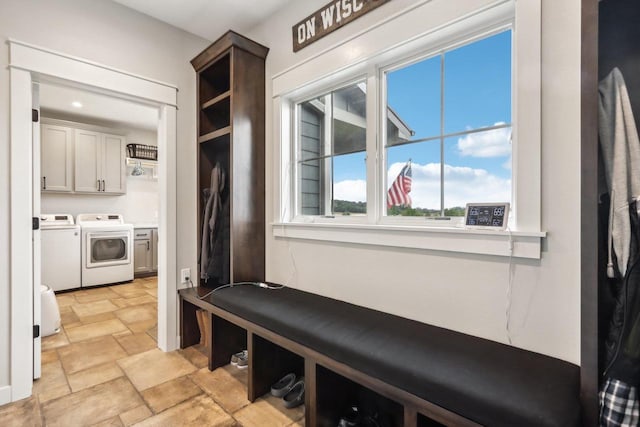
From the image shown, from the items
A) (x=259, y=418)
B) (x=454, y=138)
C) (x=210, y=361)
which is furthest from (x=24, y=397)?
(x=454, y=138)

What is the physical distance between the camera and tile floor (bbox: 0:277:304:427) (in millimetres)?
1664

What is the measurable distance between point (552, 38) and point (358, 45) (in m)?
0.98

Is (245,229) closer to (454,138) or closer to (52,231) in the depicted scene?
(454,138)

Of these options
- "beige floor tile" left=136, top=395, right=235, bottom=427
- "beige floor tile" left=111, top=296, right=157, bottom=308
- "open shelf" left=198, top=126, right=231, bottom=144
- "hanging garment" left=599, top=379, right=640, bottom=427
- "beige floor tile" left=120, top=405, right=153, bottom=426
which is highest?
"open shelf" left=198, top=126, right=231, bottom=144

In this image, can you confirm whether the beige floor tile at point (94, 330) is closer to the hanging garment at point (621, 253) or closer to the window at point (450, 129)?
the window at point (450, 129)

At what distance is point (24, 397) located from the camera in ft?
6.09

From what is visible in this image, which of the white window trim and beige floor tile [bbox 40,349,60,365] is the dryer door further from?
the white window trim

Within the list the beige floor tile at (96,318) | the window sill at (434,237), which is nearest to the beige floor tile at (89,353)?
the beige floor tile at (96,318)

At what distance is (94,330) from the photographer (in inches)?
114

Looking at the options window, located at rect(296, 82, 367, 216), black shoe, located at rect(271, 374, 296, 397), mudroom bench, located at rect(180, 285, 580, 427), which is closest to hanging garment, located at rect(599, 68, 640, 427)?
mudroom bench, located at rect(180, 285, 580, 427)

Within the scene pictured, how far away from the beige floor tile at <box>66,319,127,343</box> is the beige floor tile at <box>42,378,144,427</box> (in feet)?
3.34

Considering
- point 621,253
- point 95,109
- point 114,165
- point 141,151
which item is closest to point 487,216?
point 621,253

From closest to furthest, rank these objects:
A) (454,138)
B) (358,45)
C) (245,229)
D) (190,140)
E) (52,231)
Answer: (454,138)
(358,45)
(245,229)
(190,140)
(52,231)

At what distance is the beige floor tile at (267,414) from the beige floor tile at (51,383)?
1156mm
